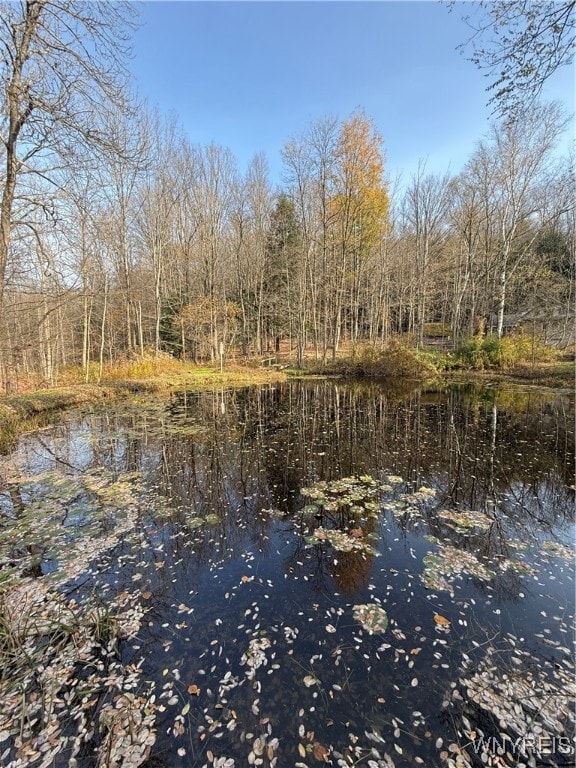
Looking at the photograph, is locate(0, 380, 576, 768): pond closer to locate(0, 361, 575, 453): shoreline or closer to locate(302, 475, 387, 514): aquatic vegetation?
locate(302, 475, 387, 514): aquatic vegetation

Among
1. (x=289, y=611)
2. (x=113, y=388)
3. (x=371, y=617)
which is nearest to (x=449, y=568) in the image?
(x=371, y=617)

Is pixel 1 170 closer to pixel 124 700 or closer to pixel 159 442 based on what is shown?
pixel 159 442

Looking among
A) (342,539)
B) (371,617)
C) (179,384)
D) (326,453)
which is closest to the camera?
(371,617)

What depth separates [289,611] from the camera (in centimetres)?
335

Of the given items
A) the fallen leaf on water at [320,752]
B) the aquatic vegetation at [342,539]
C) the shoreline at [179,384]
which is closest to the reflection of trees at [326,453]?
the aquatic vegetation at [342,539]

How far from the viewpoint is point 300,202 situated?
73.2 ft

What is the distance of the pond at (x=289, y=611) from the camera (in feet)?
7.38

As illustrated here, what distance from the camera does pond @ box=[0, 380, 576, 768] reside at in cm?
225

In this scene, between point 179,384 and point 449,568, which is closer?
point 449,568

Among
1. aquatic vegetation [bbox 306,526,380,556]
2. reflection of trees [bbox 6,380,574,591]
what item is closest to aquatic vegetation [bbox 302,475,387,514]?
reflection of trees [bbox 6,380,574,591]

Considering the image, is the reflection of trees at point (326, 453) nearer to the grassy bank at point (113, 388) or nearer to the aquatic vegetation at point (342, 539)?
the aquatic vegetation at point (342, 539)

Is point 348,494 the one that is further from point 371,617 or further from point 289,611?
point 289,611

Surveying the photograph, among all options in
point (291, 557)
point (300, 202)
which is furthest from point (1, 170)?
point (300, 202)

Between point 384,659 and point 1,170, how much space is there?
10.6 meters
